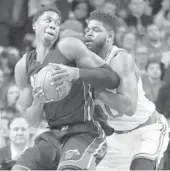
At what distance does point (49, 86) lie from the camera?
12.3ft

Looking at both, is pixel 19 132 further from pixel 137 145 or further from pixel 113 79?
pixel 113 79

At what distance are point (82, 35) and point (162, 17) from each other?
6.87 ft

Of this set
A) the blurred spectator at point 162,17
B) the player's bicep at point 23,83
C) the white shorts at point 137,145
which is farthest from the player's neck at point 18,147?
the blurred spectator at point 162,17

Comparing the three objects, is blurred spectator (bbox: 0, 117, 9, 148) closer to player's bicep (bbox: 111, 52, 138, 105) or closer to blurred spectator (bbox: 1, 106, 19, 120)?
blurred spectator (bbox: 1, 106, 19, 120)

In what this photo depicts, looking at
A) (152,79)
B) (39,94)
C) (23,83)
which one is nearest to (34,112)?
(23,83)

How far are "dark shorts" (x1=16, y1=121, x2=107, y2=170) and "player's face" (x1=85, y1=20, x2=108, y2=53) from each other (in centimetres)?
86

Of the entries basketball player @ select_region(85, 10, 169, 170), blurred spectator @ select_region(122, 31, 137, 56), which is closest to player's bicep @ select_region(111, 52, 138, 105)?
basketball player @ select_region(85, 10, 169, 170)

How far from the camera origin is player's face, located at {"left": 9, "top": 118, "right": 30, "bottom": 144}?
21.0 feet

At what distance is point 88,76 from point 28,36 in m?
4.38

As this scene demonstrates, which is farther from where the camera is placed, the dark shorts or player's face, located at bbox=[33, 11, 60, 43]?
player's face, located at bbox=[33, 11, 60, 43]

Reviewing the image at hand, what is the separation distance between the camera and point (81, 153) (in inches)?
146

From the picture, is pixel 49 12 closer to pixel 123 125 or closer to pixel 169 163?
pixel 123 125

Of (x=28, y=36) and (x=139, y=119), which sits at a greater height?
(x=28, y=36)

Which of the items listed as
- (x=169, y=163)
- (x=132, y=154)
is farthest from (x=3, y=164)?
(x=169, y=163)
